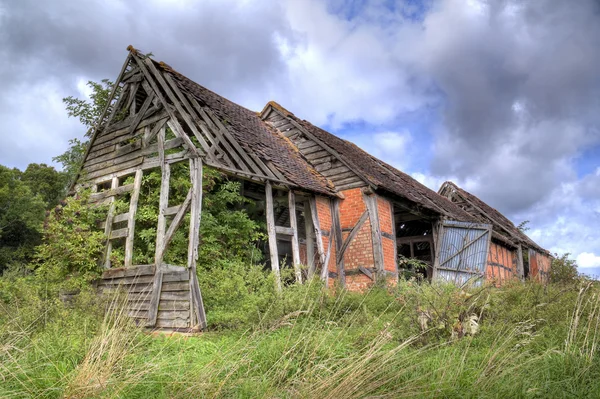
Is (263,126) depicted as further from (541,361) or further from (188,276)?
(541,361)

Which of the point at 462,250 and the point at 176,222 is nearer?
the point at 176,222

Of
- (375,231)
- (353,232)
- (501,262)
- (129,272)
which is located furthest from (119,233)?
(501,262)

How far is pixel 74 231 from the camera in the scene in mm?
10234

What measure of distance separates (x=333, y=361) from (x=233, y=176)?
21.0 ft

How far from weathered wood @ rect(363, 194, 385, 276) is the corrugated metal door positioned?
8.34 feet

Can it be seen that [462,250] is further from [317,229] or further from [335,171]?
[317,229]

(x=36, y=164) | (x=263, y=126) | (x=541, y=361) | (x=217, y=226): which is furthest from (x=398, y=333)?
(x=36, y=164)

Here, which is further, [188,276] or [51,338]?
[188,276]

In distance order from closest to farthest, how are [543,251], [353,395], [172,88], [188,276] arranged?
1. [353,395]
2. [188,276]
3. [172,88]
4. [543,251]

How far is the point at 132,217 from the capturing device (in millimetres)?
9891

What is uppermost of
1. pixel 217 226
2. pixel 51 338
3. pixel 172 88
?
pixel 172 88

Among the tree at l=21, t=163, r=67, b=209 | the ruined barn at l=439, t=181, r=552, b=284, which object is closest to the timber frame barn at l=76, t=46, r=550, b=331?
the ruined barn at l=439, t=181, r=552, b=284

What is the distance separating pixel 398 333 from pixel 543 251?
2214 centimetres

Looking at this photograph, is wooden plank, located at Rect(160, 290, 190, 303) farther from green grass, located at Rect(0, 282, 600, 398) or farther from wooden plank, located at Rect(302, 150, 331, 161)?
wooden plank, located at Rect(302, 150, 331, 161)
